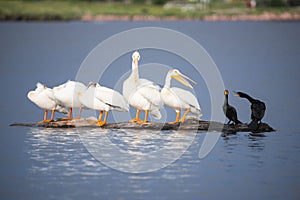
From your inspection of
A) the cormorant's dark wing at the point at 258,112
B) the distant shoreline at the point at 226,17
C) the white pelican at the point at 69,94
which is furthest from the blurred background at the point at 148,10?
the cormorant's dark wing at the point at 258,112

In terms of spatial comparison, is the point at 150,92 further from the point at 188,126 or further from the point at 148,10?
the point at 148,10

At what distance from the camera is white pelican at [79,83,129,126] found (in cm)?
1255

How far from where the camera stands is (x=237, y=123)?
1275cm

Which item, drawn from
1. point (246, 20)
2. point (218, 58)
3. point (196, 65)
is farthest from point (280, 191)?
point (246, 20)

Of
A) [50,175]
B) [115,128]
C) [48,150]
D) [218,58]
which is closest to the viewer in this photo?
[50,175]

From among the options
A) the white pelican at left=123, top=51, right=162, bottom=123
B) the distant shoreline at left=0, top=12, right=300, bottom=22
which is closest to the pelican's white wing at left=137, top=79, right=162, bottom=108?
the white pelican at left=123, top=51, right=162, bottom=123

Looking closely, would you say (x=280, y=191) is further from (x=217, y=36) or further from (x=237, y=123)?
(x=217, y=36)

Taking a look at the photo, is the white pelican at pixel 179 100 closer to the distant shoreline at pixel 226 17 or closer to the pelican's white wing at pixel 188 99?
the pelican's white wing at pixel 188 99

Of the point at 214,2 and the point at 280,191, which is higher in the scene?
the point at 214,2

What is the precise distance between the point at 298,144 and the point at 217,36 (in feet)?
101

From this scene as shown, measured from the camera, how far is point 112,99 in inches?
494

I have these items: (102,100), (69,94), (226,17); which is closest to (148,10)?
(226,17)

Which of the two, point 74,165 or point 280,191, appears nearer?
point 280,191

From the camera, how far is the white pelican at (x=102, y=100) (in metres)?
12.5
